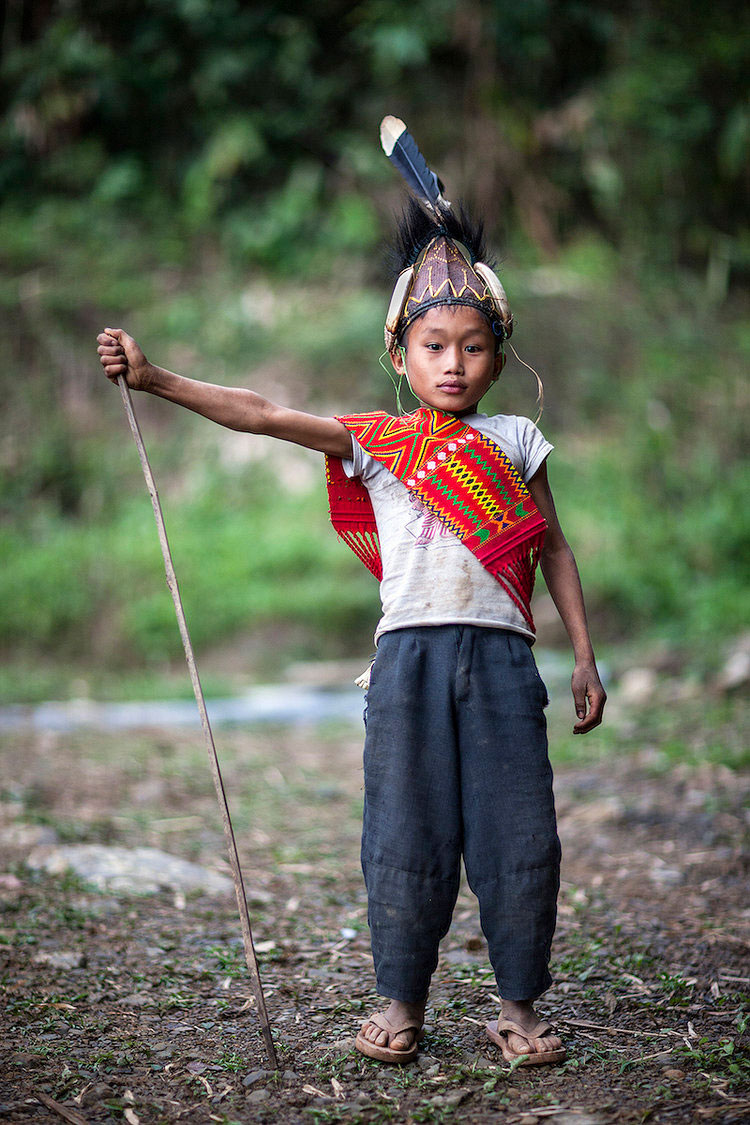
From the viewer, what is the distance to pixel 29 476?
8945 mm

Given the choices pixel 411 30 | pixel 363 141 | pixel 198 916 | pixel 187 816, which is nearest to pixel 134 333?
pixel 363 141

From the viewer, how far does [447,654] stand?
2.04 m

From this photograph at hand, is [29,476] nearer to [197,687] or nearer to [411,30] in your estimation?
[411,30]

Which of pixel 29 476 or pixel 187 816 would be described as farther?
pixel 29 476

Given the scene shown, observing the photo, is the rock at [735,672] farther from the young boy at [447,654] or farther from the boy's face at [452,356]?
the boy's face at [452,356]

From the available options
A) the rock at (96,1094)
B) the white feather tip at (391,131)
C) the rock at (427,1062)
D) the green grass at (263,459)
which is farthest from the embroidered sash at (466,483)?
the green grass at (263,459)

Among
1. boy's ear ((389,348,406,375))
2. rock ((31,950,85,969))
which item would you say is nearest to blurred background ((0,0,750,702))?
rock ((31,950,85,969))

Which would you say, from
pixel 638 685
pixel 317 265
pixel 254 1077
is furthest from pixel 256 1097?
pixel 317 265

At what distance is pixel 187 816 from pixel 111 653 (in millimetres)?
3557

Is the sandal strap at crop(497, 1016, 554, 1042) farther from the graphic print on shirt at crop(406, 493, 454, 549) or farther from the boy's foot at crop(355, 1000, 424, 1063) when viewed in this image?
the graphic print on shirt at crop(406, 493, 454, 549)

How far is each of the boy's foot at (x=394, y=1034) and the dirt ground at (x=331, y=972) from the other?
3 cm

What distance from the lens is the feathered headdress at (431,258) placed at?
2146 millimetres

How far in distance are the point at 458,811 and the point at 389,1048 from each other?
1.52ft

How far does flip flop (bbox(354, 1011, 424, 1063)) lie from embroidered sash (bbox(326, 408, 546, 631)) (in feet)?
2.74
